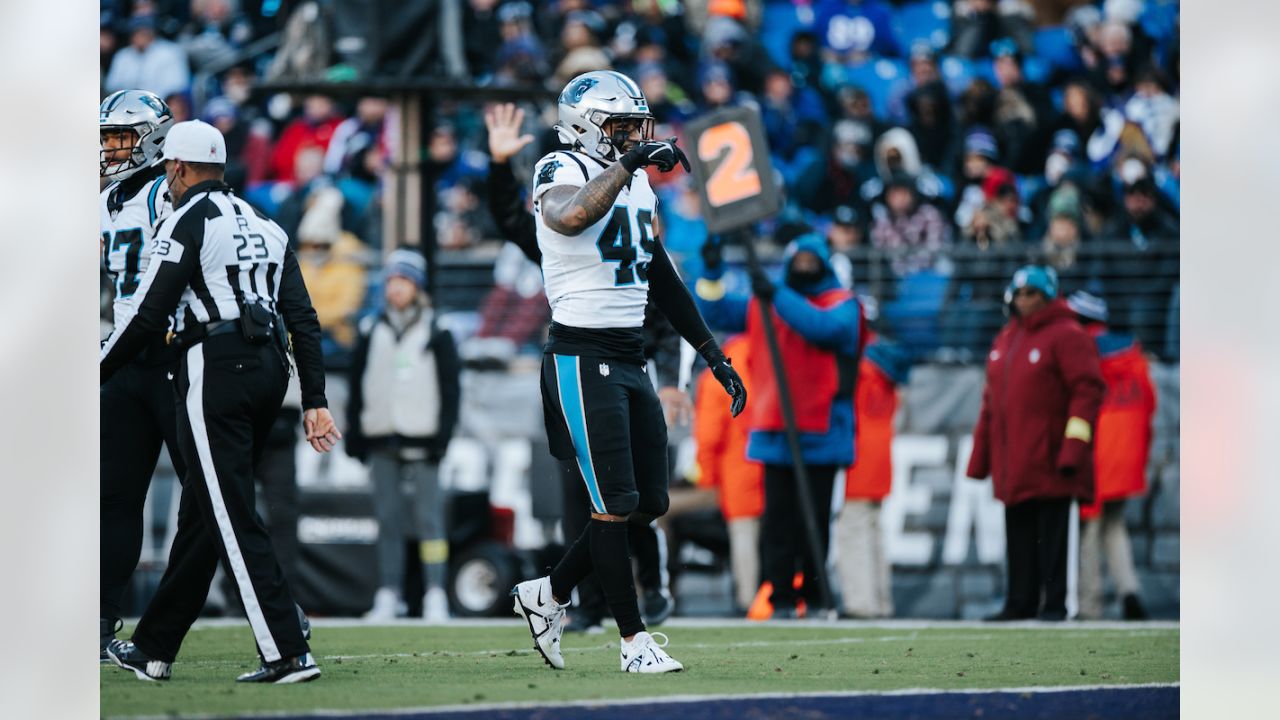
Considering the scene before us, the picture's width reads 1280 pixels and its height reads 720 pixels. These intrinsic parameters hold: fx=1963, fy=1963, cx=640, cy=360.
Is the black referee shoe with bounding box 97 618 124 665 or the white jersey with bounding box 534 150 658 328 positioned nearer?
the white jersey with bounding box 534 150 658 328

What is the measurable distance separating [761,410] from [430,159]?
3.14 meters

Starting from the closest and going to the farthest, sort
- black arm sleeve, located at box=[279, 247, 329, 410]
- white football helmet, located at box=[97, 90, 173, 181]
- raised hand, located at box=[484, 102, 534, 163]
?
1. black arm sleeve, located at box=[279, 247, 329, 410]
2. white football helmet, located at box=[97, 90, 173, 181]
3. raised hand, located at box=[484, 102, 534, 163]

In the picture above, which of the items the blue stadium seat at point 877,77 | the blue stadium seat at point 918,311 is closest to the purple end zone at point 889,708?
the blue stadium seat at point 918,311

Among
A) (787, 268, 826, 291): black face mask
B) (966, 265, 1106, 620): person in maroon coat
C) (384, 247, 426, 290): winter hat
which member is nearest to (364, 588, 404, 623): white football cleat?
(384, 247, 426, 290): winter hat

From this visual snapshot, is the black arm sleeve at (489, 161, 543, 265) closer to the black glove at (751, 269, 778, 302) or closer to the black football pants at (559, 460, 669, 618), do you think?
the black football pants at (559, 460, 669, 618)

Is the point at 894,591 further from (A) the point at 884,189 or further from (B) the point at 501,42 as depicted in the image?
(B) the point at 501,42

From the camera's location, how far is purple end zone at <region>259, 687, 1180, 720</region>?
19.8 feet

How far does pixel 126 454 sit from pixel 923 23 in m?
13.0

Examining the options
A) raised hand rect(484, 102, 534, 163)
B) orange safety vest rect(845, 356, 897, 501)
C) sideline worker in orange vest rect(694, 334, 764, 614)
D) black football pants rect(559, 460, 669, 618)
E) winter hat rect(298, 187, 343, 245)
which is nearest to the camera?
raised hand rect(484, 102, 534, 163)

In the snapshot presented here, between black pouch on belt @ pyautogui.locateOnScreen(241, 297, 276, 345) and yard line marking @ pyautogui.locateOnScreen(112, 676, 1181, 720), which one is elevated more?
black pouch on belt @ pyautogui.locateOnScreen(241, 297, 276, 345)

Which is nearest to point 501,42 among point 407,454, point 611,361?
point 407,454

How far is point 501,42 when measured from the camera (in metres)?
18.3

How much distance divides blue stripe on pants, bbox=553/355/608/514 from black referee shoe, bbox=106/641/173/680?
173 centimetres
